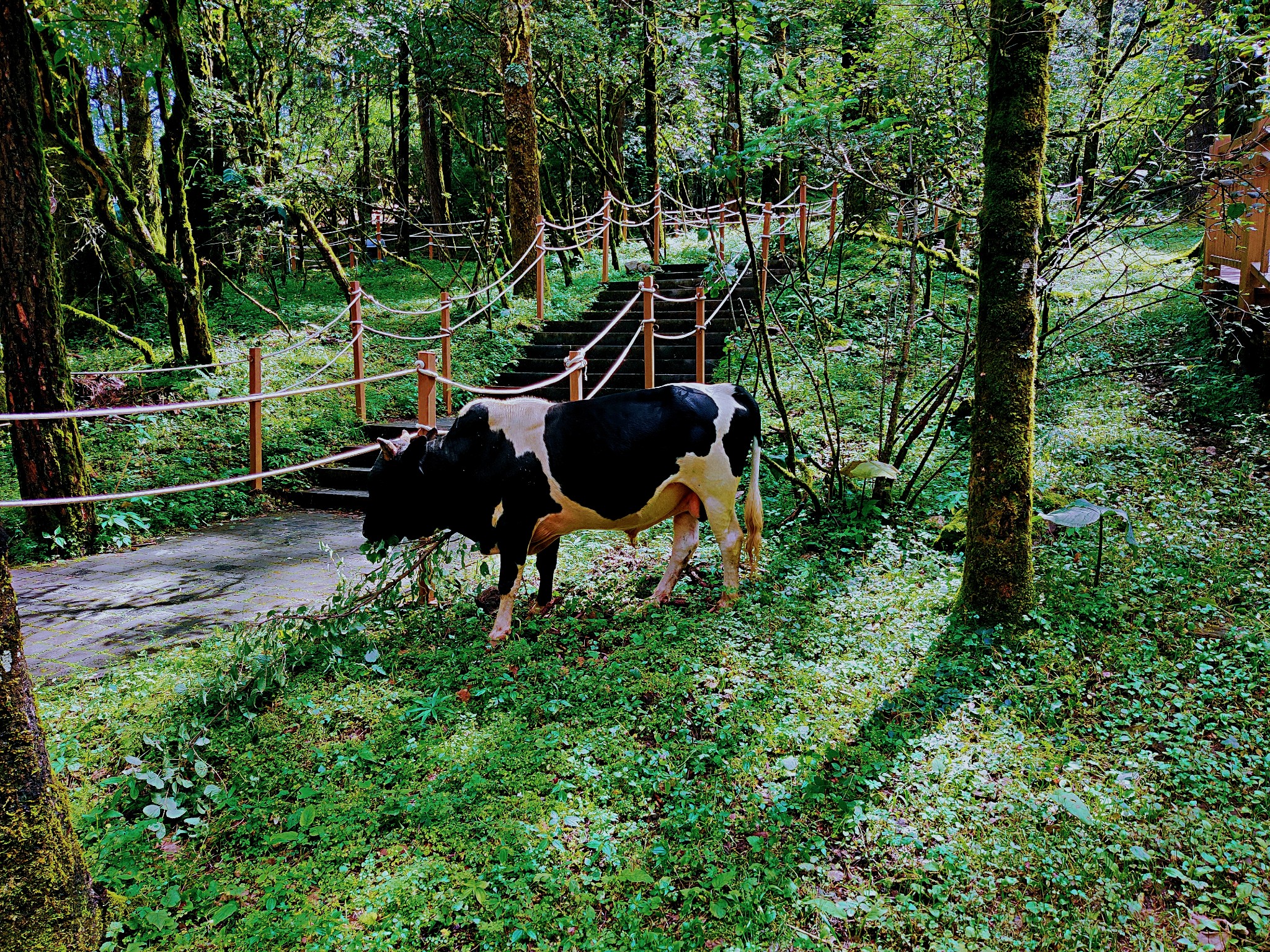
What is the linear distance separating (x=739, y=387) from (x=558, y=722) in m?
2.34

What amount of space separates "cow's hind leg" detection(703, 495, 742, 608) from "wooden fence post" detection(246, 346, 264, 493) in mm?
4596

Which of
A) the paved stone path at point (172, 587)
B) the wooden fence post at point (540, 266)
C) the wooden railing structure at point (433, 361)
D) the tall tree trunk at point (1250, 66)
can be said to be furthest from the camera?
the wooden fence post at point (540, 266)

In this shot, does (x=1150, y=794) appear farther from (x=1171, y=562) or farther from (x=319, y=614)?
(x=319, y=614)

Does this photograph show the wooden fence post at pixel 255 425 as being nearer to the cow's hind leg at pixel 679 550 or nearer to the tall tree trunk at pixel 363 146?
the cow's hind leg at pixel 679 550

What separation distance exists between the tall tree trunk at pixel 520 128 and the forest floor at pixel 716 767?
9.25 meters

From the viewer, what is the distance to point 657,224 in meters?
14.7

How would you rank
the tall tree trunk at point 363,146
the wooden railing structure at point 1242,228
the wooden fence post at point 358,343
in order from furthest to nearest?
the tall tree trunk at point 363,146, the wooden fence post at point 358,343, the wooden railing structure at point 1242,228

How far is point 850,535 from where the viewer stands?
20.1ft

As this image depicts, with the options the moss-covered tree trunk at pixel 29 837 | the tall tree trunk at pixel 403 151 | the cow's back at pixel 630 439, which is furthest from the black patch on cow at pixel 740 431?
the tall tree trunk at pixel 403 151

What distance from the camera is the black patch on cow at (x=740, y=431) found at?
5.12m

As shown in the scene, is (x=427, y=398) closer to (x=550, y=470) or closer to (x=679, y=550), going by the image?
(x=550, y=470)

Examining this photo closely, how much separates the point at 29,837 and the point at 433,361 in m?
3.53

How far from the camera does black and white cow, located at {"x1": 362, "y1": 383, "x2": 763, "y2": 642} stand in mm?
4844

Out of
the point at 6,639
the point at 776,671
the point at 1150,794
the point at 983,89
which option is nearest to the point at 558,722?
the point at 776,671
